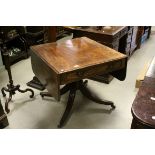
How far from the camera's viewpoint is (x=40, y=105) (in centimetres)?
222

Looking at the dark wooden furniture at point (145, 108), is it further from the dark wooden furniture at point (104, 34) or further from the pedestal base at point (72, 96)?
the dark wooden furniture at point (104, 34)

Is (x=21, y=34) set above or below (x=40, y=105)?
above

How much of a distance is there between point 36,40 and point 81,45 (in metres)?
1.77

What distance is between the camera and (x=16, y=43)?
3.28m

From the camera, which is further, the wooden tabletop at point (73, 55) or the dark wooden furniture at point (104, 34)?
the dark wooden furniture at point (104, 34)

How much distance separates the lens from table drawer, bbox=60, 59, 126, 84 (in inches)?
60.0

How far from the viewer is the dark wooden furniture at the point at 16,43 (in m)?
3.04

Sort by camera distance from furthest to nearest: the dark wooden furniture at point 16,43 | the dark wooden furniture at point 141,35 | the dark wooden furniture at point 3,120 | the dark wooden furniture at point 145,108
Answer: the dark wooden furniture at point 141,35 → the dark wooden furniture at point 16,43 → the dark wooden furniture at point 3,120 → the dark wooden furniture at point 145,108

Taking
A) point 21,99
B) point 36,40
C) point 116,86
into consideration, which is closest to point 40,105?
point 21,99

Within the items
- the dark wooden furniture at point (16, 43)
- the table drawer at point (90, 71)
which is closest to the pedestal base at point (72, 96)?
the table drawer at point (90, 71)

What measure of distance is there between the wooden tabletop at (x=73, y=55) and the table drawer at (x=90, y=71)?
3 cm

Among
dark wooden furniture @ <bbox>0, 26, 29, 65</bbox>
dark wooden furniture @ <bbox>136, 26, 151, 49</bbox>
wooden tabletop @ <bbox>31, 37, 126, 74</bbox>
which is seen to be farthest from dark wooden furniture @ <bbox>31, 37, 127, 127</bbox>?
dark wooden furniture @ <bbox>136, 26, 151, 49</bbox>

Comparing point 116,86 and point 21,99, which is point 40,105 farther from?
point 116,86

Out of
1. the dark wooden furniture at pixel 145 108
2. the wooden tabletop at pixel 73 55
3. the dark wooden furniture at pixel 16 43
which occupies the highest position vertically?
the wooden tabletop at pixel 73 55
